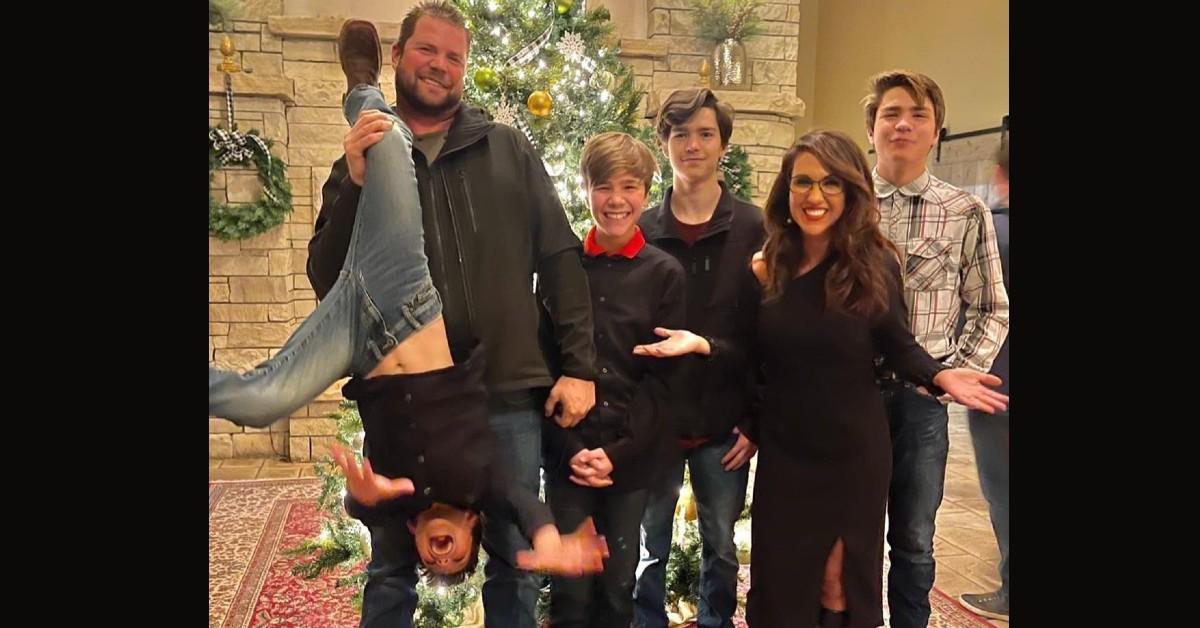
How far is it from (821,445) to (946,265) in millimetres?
438

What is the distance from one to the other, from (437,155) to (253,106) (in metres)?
0.34

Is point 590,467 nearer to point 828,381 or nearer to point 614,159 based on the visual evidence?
point 828,381

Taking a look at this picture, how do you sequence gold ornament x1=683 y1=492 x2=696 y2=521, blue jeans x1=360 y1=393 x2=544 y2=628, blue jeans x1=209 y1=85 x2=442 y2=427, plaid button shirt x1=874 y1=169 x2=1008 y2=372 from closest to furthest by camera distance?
1. blue jeans x1=209 y1=85 x2=442 y2=427
2. blue jeans x1=360 y1=393 x2=544 y2=628
3. plaid button shirt x1=874 y1=169 x2=1008 y2=372
4. gold ornament x1=683 y1=492 x2=696 y2=521

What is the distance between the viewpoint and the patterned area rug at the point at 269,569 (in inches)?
60.5

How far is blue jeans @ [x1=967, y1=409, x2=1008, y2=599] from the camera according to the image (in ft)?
5.39

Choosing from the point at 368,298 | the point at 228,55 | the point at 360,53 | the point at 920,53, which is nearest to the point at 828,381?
the point at 920,53

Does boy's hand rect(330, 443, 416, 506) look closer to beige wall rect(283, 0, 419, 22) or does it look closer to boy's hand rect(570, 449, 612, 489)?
boy's hand rect(570, 449, 612, 489)

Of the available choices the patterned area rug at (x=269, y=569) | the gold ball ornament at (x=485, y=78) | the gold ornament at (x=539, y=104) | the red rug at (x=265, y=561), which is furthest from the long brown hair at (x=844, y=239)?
the red rug at (x=265, y=561)

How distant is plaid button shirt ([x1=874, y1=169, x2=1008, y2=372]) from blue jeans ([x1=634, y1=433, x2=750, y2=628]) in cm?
46

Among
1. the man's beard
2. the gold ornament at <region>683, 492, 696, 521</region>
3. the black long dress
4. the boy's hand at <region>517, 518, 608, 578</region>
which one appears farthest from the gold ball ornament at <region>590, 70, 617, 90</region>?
the gold ornament at <region>683, 492, 696, 521</region>

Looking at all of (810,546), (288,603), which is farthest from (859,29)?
(288,603)

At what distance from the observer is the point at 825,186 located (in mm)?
1515

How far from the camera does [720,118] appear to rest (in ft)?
5.10
